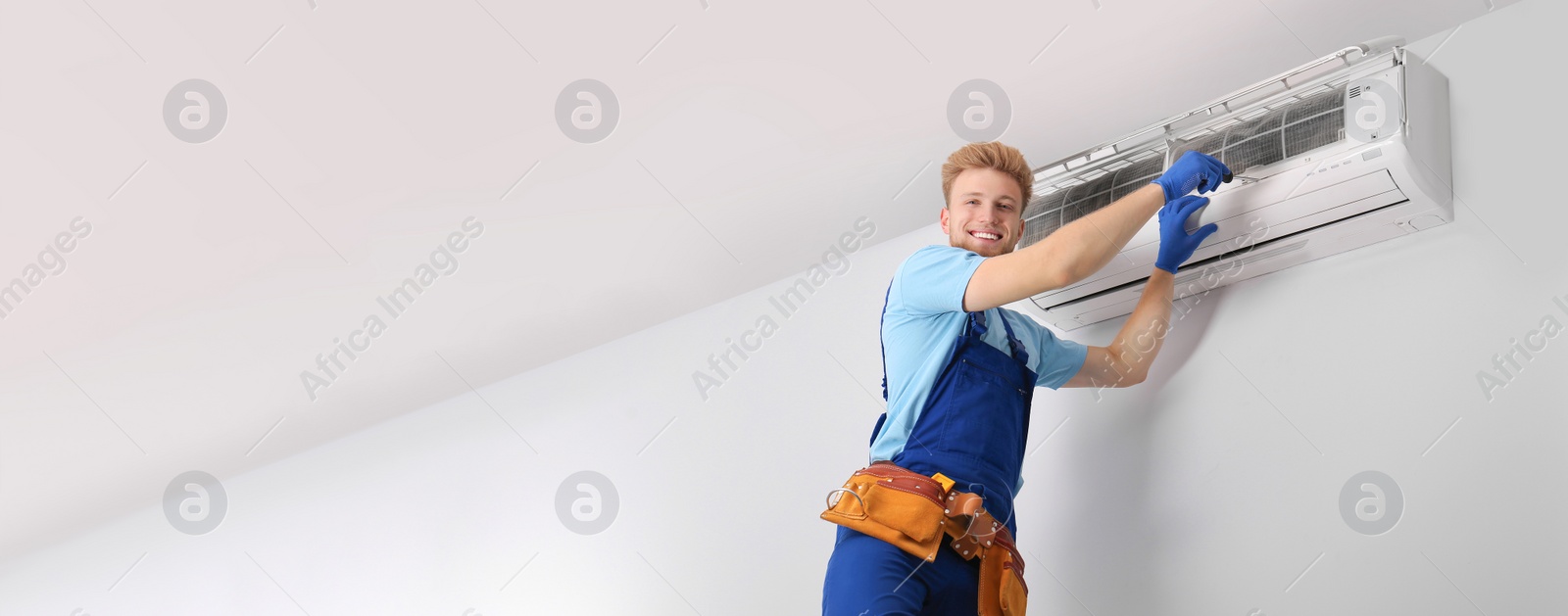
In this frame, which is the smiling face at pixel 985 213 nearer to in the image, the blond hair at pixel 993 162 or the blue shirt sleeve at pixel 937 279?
the blond hair at pixel 993 162

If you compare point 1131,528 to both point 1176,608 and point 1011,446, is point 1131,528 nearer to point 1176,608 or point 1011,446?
point 1176,608

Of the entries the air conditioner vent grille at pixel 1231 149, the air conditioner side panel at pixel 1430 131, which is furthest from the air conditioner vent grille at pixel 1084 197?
the air conditioner side panel at pixel 1430 131

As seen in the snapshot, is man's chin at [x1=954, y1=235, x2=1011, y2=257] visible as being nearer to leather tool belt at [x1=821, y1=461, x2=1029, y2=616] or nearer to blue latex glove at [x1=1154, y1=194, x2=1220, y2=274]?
blue latex glove at [x1=1154, y1=194, x2=1220, y2=274]

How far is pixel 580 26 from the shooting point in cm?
194

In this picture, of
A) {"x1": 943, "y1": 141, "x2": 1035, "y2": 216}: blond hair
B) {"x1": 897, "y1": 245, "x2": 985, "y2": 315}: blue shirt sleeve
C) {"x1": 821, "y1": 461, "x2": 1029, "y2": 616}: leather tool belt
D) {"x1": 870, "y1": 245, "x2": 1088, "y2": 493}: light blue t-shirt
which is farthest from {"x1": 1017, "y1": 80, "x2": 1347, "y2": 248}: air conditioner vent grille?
{"x1": 821, "y1": 461, "x2": 1029, "y2": 616}: leather tool belt

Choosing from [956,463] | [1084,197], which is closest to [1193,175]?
[1084,197]

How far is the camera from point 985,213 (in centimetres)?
169

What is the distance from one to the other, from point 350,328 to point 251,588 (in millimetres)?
1426

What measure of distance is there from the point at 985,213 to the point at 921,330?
9.0 inches

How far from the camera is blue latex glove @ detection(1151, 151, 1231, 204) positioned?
1604 millimetres

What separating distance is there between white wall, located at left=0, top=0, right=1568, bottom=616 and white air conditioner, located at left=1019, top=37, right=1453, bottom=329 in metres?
0.06

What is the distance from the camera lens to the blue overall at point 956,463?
141 centimetres

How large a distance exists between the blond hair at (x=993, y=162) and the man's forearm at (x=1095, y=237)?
230 millimetres

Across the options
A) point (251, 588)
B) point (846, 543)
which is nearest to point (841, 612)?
point (846, 543)
